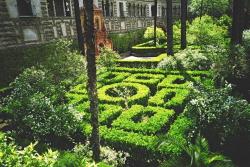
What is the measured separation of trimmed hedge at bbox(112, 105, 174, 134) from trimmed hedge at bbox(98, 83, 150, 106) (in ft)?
2.53

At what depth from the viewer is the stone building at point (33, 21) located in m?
15.1

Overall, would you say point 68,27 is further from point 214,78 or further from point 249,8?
point 249,8

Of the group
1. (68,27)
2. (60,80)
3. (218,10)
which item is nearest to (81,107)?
(60,80)

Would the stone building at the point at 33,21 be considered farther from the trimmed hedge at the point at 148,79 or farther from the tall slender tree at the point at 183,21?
the tall slender tree at the point at 183,21

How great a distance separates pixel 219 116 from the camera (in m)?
7.76

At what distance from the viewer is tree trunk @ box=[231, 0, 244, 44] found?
14.3 m

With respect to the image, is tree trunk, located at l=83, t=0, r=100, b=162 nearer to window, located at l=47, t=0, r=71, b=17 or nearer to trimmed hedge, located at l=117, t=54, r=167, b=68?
trimmed hedge, located at l=117, t=54, r=167, b=68

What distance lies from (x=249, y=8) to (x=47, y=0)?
2145 centimetres

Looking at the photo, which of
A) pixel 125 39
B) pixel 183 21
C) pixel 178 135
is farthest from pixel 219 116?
pixel 125 39

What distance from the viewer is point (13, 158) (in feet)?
17.0

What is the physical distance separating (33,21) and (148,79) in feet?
27.0

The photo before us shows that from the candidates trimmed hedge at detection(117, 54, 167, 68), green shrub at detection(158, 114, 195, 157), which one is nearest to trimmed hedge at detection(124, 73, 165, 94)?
trimmed hedge at detection(117, 54, 167, 68)

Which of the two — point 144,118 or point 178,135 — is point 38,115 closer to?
point 144,118

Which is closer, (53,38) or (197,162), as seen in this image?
(197,162)
